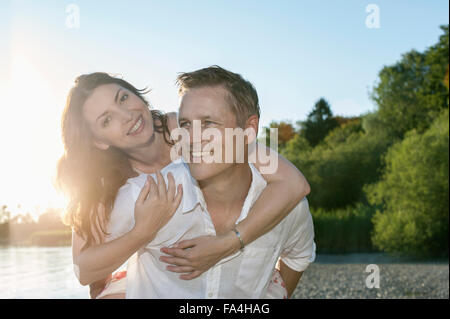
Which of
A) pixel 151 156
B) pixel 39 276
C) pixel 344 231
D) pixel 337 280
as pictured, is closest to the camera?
pixel 151 156

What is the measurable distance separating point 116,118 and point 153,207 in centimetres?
95

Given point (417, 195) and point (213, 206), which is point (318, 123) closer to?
point (417, 195)

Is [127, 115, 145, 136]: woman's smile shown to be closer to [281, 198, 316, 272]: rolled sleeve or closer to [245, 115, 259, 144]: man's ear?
[245, 115, 259, 144]: man's ear

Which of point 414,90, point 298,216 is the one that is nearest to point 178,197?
point 298,216

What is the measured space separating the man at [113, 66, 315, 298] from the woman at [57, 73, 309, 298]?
0.09 metres

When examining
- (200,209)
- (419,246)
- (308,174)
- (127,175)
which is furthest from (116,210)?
(308,174)

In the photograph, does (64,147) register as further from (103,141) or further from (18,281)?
(18,281)

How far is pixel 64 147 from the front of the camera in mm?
3387

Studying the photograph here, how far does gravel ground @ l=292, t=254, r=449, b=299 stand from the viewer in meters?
21.8

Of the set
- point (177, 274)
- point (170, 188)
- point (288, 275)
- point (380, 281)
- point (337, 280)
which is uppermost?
point (170, 188)

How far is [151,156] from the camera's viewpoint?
3561mm

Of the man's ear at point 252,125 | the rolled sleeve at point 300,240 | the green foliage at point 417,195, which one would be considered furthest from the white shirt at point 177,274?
the green foliage at point 417,195

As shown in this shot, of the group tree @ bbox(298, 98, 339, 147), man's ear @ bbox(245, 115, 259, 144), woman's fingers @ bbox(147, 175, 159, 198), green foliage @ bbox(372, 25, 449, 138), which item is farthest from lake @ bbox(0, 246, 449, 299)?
tree @ bbox(298, 98, 339, 147)
